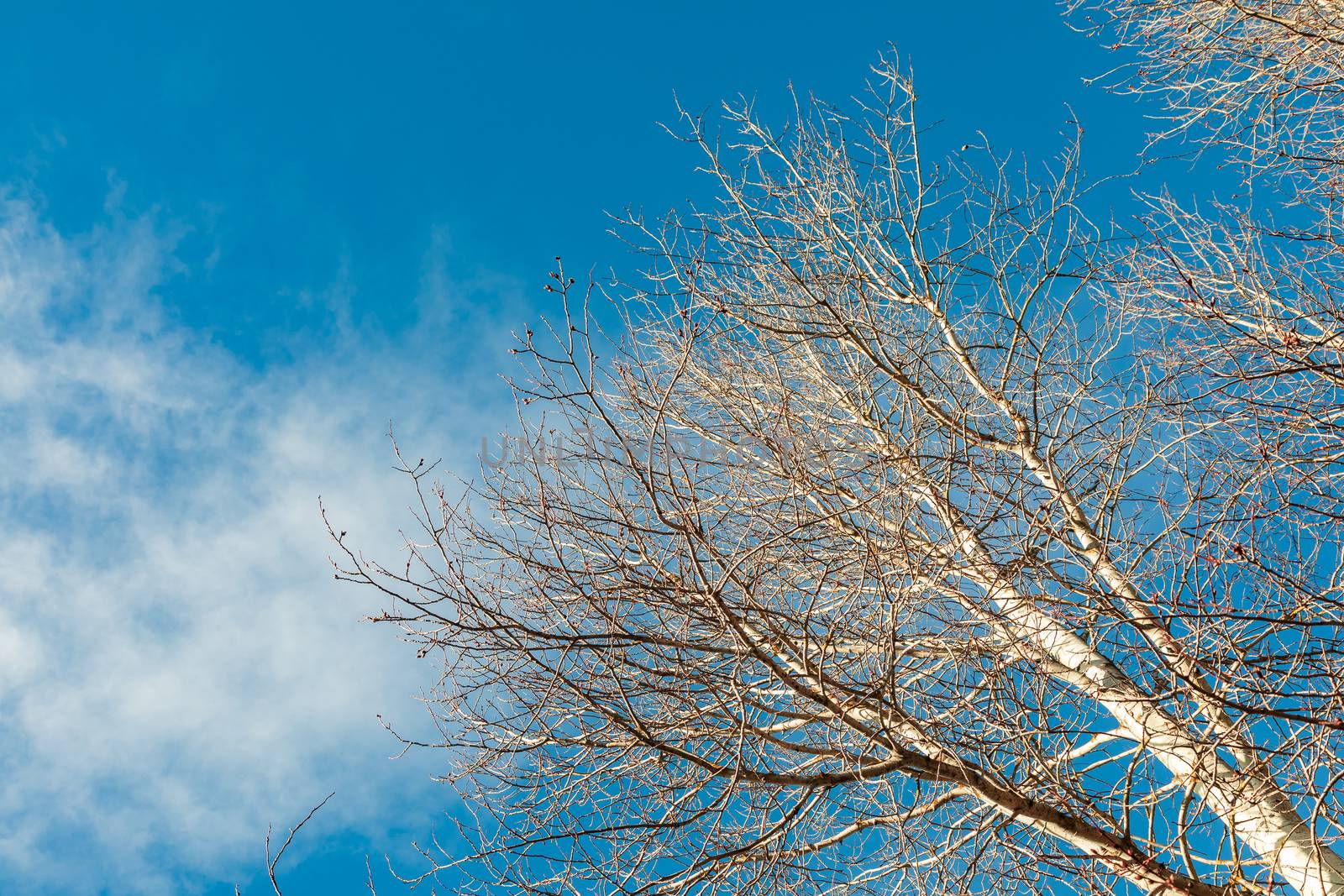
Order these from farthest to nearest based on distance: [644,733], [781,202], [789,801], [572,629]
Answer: [781,202]
[789,801]
[572,629]
[644,733]

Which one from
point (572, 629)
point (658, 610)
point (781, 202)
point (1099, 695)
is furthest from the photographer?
point (781, 202)

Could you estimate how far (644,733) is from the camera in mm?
3180

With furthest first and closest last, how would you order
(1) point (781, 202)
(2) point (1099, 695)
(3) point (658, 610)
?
(1) point (781, 202)
(3) point (658, 610)
(2) point (1099, 695)

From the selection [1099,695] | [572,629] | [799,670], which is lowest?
[1099,695]

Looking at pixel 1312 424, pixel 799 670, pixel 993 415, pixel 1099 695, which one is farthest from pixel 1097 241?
pixel 799 670

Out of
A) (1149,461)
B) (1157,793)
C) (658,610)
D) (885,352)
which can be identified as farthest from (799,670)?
(1149,461)

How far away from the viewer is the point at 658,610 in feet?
13.1

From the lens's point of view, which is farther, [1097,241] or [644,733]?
[1097,241]

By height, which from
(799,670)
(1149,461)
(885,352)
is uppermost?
(885,352)

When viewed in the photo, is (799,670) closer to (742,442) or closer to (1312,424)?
(1312,424)

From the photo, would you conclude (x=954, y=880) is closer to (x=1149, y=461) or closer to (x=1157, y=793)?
(x=1157, y=793)

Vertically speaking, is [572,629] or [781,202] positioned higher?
[781,202]

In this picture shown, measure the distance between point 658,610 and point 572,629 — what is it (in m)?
0.60

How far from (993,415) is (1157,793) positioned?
9.60 feet
